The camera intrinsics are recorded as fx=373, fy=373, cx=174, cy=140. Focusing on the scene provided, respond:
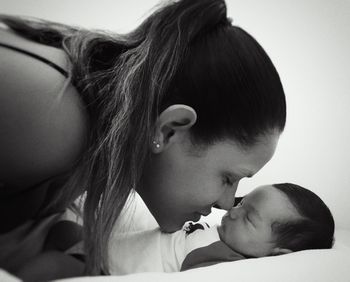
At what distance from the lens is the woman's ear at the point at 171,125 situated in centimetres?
71

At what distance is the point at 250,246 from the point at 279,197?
0.15 m

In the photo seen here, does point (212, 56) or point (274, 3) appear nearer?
point (212, 56)

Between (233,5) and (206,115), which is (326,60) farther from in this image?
(206,115)

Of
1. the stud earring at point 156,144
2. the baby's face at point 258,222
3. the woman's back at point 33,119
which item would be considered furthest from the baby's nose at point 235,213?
the woman's back at point 33,119

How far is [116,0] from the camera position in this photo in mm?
1282

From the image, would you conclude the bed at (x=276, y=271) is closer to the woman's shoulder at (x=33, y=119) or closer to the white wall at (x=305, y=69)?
the woman's shoulder at (x=33, y=119)

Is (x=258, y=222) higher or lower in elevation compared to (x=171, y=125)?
lower

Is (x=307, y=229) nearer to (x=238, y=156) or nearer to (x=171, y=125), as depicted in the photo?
(x=238, y=156)

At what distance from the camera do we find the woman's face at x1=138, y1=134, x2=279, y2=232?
786 millimetres

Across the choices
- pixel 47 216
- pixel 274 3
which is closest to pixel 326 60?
pixel 274 3

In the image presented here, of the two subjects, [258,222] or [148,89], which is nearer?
[148,89]

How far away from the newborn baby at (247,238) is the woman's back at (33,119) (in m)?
0.37

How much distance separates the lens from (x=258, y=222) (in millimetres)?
956

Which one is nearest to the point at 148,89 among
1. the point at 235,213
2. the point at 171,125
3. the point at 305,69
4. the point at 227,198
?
the point at 171,125
